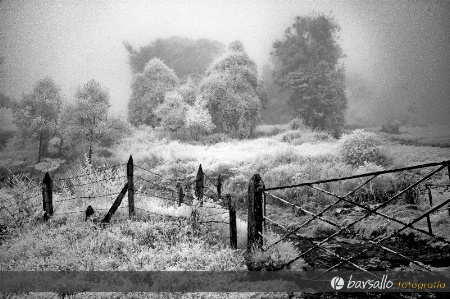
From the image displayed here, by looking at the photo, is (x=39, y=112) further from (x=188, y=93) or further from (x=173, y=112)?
(x=188, y=93)

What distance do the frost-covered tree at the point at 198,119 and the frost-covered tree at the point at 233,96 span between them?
94 cm

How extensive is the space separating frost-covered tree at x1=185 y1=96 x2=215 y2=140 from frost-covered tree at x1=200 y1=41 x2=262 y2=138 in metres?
0.94

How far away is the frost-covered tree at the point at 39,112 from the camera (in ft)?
63.0

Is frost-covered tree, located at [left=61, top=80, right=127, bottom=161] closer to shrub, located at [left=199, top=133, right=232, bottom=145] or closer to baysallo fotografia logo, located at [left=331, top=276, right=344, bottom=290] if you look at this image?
shrub, located at [left=199, top=133, right=232, bottom=145]

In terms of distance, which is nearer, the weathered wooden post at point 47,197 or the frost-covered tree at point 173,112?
the weathered wooden post at point 47,197

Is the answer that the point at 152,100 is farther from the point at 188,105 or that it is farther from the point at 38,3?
the point at 38,3

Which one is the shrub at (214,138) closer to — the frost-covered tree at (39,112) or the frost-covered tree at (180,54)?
the frost-covered tree at (39,112)

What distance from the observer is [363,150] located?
1172cm

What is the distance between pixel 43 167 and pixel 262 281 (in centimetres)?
2124

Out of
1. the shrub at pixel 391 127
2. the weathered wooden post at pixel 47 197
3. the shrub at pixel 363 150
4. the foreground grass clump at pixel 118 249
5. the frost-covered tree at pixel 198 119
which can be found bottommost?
the foreground grass clump at pixel 118 249

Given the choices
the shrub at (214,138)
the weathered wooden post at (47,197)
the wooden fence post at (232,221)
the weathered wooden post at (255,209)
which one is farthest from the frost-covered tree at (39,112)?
the weathered wooden post at (255,209)

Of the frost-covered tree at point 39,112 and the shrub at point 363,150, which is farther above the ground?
the frost-covered tree at point 39,112

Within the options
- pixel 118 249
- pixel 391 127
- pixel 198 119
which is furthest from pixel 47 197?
pixel 391 127

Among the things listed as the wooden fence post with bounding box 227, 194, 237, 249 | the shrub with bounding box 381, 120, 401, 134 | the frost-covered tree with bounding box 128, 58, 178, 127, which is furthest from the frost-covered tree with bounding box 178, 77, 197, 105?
the wooden fence post with bounding box 227, 194, 237, 249
